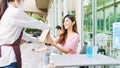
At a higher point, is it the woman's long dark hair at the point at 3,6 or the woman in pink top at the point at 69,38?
the woman's long dark hair at the point at 3,6

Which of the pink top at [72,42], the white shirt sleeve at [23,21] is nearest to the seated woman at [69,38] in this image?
the pink top at [72,42]

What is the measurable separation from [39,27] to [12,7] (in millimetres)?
305


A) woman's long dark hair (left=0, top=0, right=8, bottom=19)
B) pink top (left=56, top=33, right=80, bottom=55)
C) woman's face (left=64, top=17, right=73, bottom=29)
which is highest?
woman's long dark hair (left=0, top=0, right=8, bottom=19)

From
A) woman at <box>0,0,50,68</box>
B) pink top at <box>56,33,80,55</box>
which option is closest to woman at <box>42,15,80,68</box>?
pink top at <box>56,33,80,55</box>

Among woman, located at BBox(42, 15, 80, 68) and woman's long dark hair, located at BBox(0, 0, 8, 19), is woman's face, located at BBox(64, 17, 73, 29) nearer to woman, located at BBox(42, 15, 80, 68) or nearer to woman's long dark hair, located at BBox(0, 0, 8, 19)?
woman, located at BBox(42, 15, 80, 68)

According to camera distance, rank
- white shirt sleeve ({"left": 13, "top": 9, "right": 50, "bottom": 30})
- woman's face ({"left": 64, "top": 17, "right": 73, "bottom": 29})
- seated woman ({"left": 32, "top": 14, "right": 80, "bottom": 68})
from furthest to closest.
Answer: woman's face ({"left": 64, "top": 17, "right": 73, "bottom": 29}), seated woman ({"left": 32, "top": 14, "right": 80, "bottom": 68}), white shirt sleeve ({"left": 13, "top": 9, "right": 50, "bottom": 30})

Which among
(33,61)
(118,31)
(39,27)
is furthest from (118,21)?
(33,61)

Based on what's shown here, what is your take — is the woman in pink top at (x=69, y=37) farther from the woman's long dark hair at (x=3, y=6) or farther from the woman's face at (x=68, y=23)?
the woman's long dark hair at (x=3, y=6)

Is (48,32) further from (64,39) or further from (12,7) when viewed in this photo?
(64,39)

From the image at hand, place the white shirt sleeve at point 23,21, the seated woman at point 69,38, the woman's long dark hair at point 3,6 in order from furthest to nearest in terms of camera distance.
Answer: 1. the seated woman at point 69,38
2. the woman's long dark hair at point 3,6
3. the white shirt sleeve at point 23,21

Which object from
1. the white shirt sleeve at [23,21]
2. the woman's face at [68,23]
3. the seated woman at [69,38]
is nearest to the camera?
the white shirt sleeve at [23,21]

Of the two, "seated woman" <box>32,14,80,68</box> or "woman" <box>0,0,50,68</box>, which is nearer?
"woman" <box>0,0,50,68</box>

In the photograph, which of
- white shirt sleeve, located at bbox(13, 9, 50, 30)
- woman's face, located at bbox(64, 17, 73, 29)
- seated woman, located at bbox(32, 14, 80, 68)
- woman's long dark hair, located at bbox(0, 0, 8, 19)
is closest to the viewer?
white shirt sleeve, located at bbox(13, 9, 50, 30)

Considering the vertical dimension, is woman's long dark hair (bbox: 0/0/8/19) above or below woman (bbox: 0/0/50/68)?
above
